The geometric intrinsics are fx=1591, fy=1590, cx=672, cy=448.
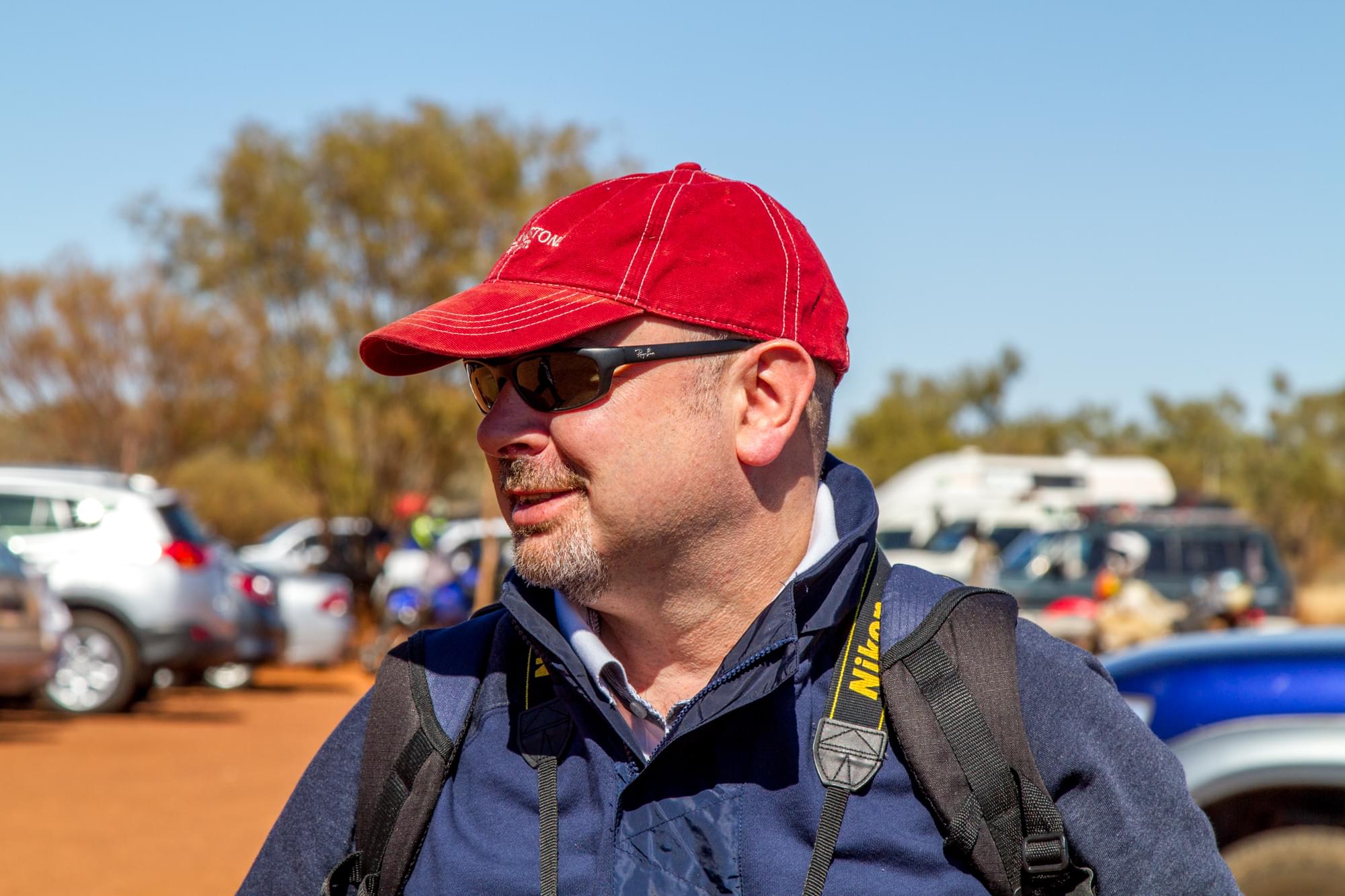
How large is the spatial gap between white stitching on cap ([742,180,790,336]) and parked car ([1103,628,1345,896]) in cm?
244

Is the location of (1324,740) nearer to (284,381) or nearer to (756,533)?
(756,533)

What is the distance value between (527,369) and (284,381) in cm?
2449

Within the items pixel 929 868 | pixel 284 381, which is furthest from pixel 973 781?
pixel 284 381

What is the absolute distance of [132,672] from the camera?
13.1m

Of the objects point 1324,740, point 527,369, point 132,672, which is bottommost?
point 132,672

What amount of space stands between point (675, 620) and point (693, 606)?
0.03 meters

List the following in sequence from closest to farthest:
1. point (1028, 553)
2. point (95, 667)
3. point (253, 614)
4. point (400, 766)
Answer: point (400, 766) < point (95, 667) < point (253, 614) < point (1028, 553)

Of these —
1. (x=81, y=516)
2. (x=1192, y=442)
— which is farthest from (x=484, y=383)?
(x=1192, y=442)

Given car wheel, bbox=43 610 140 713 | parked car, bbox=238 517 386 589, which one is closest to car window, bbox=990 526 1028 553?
parked car, bbox=238 517 386 589

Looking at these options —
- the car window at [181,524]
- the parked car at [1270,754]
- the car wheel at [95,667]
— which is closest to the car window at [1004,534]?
the car window at [181,524]

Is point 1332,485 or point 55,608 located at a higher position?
point 55,608

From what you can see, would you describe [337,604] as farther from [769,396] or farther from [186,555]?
[769,396]

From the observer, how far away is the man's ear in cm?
227

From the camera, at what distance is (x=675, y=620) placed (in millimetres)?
2285
